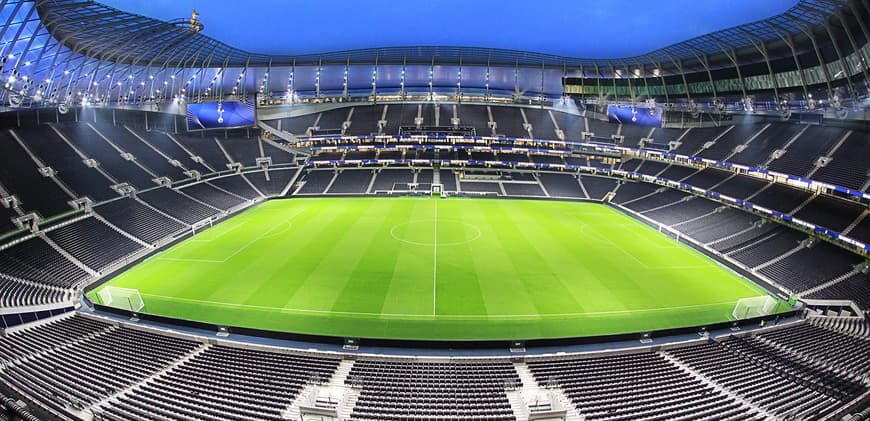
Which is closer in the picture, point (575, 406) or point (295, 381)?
point (575, 406)

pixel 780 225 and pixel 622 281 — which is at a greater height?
pixel 780 225

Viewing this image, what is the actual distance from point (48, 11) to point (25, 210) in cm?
1380

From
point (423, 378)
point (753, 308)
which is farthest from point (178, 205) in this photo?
point (753, 308)

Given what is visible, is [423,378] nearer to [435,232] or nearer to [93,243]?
[435,232]

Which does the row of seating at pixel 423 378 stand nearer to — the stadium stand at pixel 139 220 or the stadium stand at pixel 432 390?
the stadium stand at pixel 432 390

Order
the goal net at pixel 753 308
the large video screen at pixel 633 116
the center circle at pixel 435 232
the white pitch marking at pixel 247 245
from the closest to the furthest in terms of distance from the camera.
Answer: the goal net at pixel 753 308
the white pitch marking at pixel 247 245
the center circle at pixel 435 232
the large video screen at pixel 633 116

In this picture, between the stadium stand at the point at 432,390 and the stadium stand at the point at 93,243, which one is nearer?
the stadium stand at the point at 432,390

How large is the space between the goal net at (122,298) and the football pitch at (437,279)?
22.6 inches

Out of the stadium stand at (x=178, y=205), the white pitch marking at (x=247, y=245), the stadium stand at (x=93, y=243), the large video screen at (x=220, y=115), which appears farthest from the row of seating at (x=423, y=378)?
the large video screen at (x=220, y=115)

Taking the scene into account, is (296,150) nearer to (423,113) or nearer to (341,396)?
(423,113)

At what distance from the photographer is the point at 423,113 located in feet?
196

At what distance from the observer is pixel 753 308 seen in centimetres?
1938

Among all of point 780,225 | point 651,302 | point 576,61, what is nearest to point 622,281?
point 651,302

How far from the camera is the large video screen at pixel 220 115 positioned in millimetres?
50219
